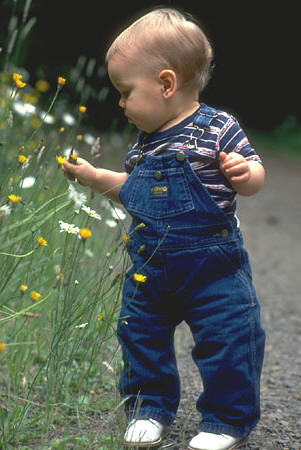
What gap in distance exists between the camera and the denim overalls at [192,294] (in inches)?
74.9

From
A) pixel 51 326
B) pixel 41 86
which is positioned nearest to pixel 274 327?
pixel 51 326

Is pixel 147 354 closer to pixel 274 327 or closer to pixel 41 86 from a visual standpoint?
pixel 274 327

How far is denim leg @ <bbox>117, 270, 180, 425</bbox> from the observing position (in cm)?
200

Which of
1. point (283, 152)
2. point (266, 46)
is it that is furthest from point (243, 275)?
point (266, 46)

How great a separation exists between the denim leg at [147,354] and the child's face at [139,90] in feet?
1.49

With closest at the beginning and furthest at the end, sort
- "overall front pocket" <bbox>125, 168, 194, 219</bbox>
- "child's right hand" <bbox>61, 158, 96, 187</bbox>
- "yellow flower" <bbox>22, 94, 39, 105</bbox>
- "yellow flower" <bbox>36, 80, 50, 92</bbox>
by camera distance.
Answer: "overall front pocket" <bbox>125, 168, 194, 219</bbox>
"child's right hand" <bbox>61, 158, 96, 187</bbox>
"yellow flower" <bbox>22, 94, 39, 105</bbox>
"yellow flower" <bbox>36, 80, 50, 92</bbox>

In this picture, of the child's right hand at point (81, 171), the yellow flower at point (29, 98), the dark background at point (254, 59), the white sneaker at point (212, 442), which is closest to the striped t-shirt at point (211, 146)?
the child's right hand at point (81, 171)

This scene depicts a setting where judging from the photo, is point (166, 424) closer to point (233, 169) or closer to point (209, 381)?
point (209, 381)

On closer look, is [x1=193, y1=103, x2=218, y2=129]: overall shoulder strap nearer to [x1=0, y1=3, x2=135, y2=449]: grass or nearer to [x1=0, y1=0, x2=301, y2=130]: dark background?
[x1=0, y1=3, x2=135, y2=449]: grass

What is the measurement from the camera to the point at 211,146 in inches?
74.8

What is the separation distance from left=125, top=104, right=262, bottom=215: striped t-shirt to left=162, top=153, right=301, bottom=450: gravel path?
0.69 m

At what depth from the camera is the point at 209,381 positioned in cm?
196

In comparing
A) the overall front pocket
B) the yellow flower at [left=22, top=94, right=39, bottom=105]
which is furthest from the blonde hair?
the yellow flower at [left=22, top=94, right=39, bottom=105]

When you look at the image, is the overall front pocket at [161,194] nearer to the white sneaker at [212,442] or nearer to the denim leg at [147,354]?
the denim leg at [147,354]
